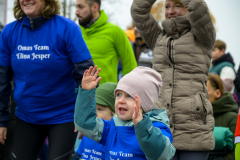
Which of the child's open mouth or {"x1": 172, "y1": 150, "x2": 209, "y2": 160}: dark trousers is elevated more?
the child's open mouth

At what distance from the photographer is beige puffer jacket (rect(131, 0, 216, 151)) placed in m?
3.62

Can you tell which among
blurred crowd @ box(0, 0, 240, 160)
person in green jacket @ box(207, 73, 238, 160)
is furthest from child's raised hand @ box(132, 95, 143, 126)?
person in green jacket @ box(207, 73, 238, 160)

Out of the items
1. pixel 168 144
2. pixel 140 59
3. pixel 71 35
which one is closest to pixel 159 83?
pixel 168 144

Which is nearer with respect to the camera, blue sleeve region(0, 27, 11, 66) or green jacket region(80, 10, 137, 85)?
blue sleeve region(0, 27, 11, 66)

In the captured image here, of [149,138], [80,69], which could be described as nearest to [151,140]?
[149,138]

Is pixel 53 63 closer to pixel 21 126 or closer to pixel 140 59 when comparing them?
pixel 21 126

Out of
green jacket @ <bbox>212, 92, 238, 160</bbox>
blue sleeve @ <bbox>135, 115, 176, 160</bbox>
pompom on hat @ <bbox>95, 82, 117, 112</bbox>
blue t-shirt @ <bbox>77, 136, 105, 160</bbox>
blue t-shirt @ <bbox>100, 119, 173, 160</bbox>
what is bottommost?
green jacket @ <bbox>212, 92, 238, 160</bbox>

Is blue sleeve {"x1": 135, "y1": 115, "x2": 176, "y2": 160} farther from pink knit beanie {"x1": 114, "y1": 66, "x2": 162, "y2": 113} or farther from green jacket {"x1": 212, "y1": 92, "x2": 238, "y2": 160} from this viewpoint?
green jacket {"x1": 212, "y1": 92, "x2": 238, "y2": 160}

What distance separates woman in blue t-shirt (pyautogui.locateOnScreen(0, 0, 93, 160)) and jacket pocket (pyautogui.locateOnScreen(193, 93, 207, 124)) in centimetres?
112

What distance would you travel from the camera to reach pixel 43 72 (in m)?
3.43

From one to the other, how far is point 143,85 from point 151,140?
495mm

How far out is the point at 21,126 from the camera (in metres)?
3.60

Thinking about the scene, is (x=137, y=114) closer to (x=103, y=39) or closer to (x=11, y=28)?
(x=11, y=28)

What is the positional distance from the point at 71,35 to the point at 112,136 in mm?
1212
